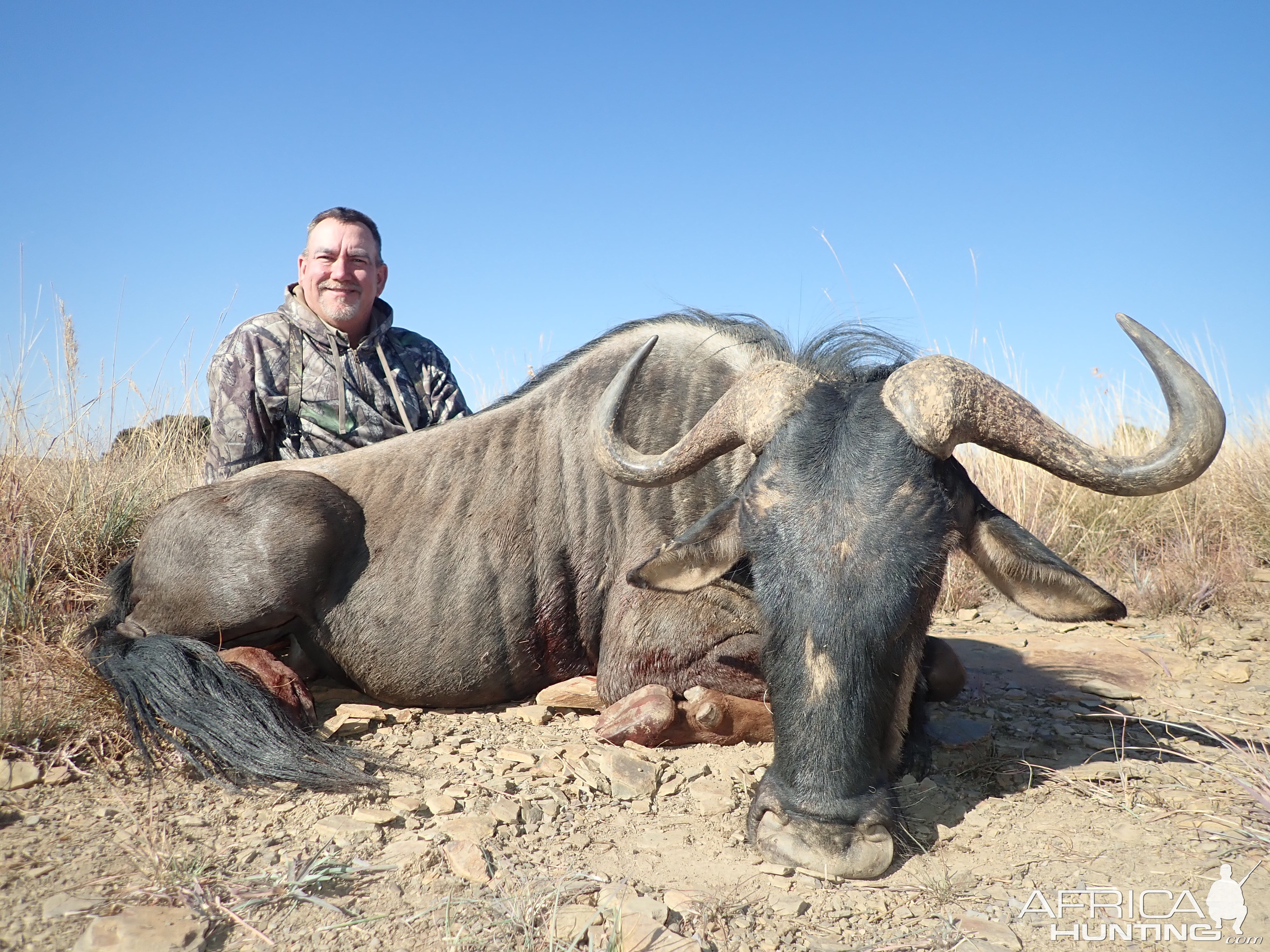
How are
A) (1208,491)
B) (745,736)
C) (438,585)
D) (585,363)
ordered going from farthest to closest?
(1208,491) → (585,363) → (438,585) → (745,736)

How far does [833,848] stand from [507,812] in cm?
109

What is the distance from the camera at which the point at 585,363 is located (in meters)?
4.39

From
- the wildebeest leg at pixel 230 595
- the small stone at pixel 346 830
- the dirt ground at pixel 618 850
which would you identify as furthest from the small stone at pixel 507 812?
the wildebeest leg at pixel 230 595

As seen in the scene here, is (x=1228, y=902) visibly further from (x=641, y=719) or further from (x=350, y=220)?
(x=350, y=220)

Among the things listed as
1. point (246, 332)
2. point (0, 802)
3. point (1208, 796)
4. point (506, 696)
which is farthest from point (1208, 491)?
point (0, 802)

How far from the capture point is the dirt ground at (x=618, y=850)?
2174mm

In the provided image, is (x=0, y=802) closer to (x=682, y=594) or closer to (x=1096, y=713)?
(x=682, y=594)

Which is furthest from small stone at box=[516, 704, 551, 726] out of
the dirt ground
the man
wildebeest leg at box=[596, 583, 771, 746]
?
the man

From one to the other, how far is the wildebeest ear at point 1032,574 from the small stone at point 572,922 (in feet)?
5.89

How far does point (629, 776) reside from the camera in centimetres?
316

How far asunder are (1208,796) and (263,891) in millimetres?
3071

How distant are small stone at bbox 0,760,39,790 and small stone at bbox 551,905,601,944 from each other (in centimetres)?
195

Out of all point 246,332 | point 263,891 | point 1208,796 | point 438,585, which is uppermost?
point 246,332

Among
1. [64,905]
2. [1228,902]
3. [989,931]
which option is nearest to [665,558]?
[989,931]
